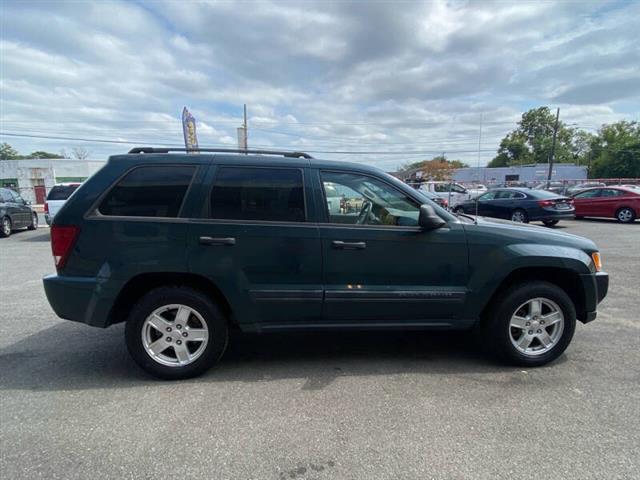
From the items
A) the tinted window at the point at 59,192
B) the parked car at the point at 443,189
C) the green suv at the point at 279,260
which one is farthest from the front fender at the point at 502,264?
the parked car at the point at 443,189

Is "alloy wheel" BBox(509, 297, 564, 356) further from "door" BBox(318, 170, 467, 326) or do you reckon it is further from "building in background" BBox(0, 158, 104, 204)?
"building in background" BBox(0, 158, 104, 204)

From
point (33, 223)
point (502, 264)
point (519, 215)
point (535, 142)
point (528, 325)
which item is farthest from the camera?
point (535, 142)

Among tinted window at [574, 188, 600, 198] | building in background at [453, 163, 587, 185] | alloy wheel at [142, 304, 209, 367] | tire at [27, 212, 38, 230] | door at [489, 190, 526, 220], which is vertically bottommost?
tire at [27, 212, 38, 230]

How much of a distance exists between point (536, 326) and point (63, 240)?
420 centimetres

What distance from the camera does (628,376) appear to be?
3.29 metres

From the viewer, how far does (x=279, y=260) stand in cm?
326

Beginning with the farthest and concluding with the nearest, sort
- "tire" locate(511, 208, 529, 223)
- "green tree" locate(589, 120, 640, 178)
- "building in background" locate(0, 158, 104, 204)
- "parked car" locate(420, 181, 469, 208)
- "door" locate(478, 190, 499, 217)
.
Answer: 1. "green tree" locate(589, 120, 640, 178)
2. "building in background" locate(0, 158, 104, 204)
3. "parked car" locate(420, 181, 469, 208)
4. "door" locate(478, 190, 499, 217)
5. "tire" locate(511, 208, 529, 223)

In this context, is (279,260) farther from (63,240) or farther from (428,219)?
(63,240)

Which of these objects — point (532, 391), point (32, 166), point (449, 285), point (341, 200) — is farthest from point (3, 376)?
point (32, 166)

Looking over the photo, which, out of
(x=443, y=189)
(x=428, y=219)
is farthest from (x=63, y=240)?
(x=443, y=189)

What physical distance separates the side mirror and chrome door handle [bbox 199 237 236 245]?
1.60m

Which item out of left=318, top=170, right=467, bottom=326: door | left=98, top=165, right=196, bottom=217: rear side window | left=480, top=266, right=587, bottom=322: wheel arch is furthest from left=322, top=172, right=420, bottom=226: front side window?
left=98, top=165, right=196, bottom=217: rear side window

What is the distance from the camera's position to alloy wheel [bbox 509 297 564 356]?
137 inches

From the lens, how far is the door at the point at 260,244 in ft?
10.5
